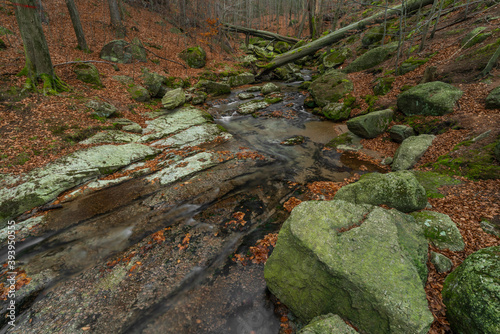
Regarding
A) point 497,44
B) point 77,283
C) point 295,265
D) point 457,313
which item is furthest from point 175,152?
point 497,44

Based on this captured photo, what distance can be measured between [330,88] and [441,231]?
12.6m

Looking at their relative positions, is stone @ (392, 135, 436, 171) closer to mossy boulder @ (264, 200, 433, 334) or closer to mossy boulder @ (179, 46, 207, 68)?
mossy boulder @ (264, 200, 433, 334)

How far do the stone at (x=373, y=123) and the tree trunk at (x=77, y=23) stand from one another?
19405 millimetres

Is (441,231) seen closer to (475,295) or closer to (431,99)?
(475,295)

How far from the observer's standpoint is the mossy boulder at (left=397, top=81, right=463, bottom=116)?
871 centimetres

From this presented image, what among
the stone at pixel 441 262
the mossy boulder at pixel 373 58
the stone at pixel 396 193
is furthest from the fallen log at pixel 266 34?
the stone at pixel 441 262

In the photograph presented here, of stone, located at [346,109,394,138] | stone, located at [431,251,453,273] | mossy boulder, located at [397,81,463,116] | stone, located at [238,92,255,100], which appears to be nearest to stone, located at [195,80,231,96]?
stone, located at [238,92,255,100]

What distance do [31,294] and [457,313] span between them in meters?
7.86

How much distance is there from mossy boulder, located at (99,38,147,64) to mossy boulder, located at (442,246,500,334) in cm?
2129

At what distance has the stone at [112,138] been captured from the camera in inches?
355

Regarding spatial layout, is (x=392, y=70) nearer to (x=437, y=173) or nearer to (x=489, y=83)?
(x=489, y=83)

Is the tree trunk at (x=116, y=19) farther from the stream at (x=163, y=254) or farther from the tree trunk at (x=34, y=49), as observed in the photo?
the stream at (x=163, y=254)

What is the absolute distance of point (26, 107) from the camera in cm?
880

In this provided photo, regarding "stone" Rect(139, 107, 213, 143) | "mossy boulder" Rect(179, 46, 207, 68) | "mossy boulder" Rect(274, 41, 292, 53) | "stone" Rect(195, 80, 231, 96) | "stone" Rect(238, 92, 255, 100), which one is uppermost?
"mossy boulder" Rect(274, 41, 292, 53)
